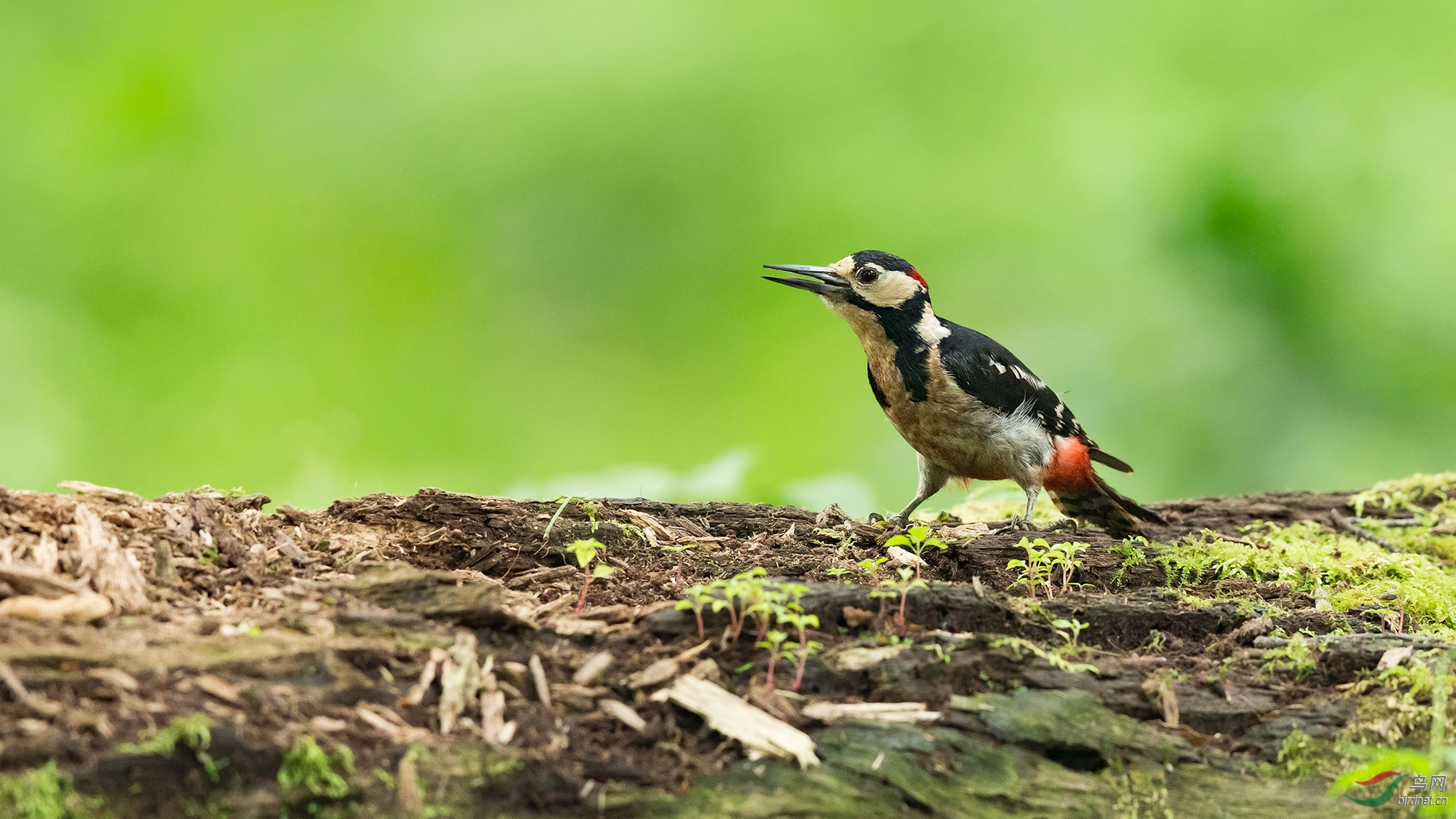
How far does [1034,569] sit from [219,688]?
8.73 ft

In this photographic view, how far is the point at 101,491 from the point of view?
365cm

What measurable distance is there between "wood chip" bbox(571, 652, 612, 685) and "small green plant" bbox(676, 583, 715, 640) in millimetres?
229

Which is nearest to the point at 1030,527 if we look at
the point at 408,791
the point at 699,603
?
the point at 699,603

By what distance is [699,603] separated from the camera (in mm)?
3039

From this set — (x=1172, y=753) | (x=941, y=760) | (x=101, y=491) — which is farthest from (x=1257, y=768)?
(x=101, y=491)

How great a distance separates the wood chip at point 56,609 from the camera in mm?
2732

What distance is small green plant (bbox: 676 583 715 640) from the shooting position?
2.99 m

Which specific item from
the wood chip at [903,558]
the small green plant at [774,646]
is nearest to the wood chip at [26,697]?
the small green plant at [774,646]

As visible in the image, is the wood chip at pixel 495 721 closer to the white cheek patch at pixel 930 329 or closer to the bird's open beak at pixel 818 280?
the bird's open beak at pixel 818 280

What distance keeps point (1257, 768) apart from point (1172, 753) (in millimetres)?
233

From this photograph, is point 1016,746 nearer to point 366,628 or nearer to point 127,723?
point 366,628

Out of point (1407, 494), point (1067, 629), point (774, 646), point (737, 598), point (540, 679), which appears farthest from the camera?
point (1407, 494)

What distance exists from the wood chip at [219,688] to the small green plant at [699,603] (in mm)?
1065

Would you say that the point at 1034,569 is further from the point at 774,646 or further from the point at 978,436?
the point at 978,436
